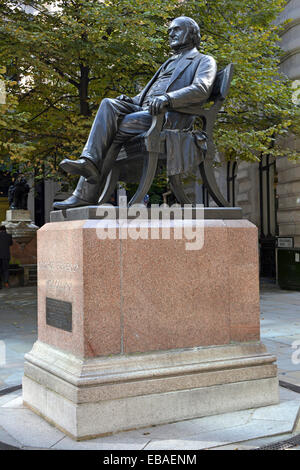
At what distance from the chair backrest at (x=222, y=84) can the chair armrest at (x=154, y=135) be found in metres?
0.75

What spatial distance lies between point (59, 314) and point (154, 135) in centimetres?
185

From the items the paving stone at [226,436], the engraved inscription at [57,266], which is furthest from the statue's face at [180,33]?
the paving stone at [226,436]

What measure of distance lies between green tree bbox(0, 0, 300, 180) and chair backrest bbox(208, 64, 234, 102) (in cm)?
652

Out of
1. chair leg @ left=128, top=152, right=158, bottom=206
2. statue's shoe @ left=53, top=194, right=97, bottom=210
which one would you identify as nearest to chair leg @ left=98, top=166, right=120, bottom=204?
statue's shoe @ left=53, top=194, right=97, bottom=210

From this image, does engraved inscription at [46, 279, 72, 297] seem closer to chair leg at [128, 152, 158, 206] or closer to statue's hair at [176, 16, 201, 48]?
chair leg at [128, 152, 158, 206]

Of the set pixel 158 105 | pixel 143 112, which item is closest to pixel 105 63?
pixel 143 112

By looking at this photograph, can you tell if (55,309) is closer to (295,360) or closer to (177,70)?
(177,70)

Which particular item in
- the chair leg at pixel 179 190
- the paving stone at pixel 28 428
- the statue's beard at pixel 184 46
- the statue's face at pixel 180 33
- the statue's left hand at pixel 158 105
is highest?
the statue's face at pixel 180 33

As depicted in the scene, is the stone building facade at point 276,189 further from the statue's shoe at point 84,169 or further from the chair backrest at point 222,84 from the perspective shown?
the statue's shoe at point 84,169

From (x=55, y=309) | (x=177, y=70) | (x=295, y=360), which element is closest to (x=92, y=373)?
(x=55, y=309)

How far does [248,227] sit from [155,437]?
6.82ft

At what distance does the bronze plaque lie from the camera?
4.66 meters

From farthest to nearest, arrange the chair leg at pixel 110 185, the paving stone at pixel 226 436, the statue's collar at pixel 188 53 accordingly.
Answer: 1. the statue's collar at pixel 188 53
2. the chair leg at pixel 110 185
3. the paving stone at pixel 226 436

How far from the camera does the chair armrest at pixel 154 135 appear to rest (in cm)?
499
